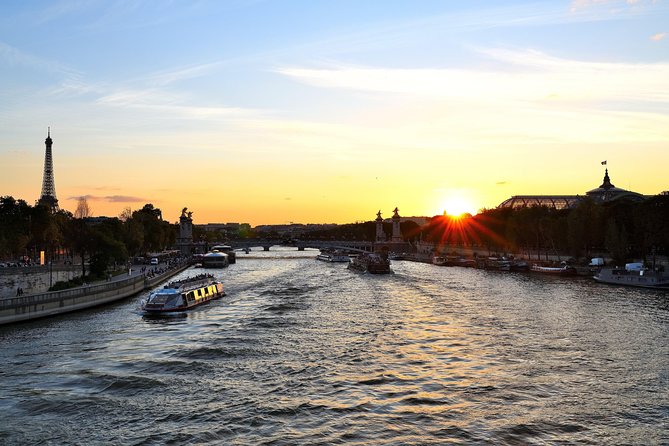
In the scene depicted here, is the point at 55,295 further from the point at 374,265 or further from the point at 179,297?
the point at 374,265

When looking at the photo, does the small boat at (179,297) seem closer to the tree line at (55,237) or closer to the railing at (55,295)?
the railing at (55,295)

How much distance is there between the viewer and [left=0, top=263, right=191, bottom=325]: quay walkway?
150 feet

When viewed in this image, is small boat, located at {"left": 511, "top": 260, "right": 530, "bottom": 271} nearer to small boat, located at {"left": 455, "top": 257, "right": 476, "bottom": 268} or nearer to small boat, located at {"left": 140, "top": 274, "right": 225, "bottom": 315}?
small boat, located at {"left": 455, "top": 257, "right": 476, "bottom": 268}

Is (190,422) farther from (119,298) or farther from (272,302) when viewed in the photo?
(119,298)

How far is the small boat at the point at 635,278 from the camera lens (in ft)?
244

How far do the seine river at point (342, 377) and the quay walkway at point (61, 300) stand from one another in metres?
1.09

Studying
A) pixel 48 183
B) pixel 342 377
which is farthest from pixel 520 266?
pixel 48 183

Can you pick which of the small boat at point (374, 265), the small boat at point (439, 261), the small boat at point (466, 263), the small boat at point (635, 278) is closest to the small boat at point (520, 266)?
the small boat at point (466, 263)

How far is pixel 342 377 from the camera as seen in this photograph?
103 ft

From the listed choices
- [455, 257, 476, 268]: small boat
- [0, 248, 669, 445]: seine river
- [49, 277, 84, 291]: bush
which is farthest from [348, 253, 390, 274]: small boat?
[0, 248, 669, 445]: seine river

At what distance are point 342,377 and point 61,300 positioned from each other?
98.3 ft

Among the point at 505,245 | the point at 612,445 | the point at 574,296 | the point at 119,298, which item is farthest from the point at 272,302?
the point at 505,245

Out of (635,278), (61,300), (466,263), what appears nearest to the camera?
(61,300)

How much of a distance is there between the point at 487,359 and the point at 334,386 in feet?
32.3
